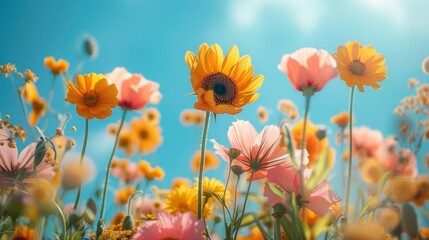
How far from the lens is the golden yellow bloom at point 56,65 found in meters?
1.39

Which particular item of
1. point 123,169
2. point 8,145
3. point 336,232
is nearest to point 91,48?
point 123,169

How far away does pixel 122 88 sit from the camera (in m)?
0.98

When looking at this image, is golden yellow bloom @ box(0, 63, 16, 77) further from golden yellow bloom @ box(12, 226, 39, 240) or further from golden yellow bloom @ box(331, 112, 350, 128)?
golden yellow bloom @ box(331, 112, 350, 128)

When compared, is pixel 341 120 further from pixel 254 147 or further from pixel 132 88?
pixel 254 147

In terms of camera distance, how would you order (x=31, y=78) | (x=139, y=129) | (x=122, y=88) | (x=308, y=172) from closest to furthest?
(x=308, y=172), (x=31, y=78), (x=122, y=88), (x=139, y=129)

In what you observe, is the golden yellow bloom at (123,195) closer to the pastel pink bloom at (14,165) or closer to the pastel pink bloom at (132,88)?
the pastel pink bloom at (132,88)

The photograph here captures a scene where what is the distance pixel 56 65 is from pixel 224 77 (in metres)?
0.88

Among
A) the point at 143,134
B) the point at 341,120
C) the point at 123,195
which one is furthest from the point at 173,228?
the point at 143,134

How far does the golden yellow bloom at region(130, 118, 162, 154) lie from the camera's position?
68.1 inches

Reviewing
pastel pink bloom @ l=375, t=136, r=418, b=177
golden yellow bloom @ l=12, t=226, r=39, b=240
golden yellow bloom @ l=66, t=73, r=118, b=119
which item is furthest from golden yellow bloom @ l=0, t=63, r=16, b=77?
pastel pink bloom @ l=375, t=136, r=418, b=177

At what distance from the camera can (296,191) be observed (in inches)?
23.0

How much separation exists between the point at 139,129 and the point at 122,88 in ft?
2.76

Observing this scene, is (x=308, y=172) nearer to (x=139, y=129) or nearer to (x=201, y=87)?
(x=201, y=87)

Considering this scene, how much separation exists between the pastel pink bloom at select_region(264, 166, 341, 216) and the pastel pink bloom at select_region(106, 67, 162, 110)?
1.49 feet
